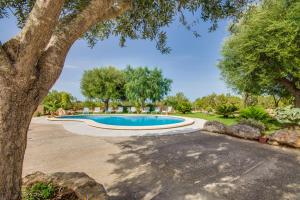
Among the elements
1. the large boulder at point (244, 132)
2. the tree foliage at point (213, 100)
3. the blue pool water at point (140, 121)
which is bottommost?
the blue pool water at point (140, 121)

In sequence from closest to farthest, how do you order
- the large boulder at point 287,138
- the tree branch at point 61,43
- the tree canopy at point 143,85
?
the tree branch at point 61,43
the large boulder at point 287,138
the tree canopy at point 143,85

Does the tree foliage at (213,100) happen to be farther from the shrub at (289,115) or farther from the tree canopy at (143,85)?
the shrub at (289,115)

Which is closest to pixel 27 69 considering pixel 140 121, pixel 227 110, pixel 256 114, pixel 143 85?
pixel 256 114

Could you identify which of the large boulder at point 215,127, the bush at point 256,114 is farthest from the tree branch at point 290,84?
the large boulder at point 215,127

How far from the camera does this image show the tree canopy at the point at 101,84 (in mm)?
28438

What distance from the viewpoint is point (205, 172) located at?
4293 millimetres

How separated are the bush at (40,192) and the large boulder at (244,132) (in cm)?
831

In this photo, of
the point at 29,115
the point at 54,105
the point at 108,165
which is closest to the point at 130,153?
the point at 108,165

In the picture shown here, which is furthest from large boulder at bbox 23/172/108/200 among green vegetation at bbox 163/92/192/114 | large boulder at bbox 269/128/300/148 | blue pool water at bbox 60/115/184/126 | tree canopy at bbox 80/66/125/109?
tree canopy at bbox 80/66/125/109

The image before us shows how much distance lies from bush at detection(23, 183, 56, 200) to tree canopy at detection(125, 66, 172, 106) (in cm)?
2513

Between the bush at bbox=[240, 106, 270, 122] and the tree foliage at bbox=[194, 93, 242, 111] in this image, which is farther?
the tree foliage at bbox=[194, 93, 242, 111]

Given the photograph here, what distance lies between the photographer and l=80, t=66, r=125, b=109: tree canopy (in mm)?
28438

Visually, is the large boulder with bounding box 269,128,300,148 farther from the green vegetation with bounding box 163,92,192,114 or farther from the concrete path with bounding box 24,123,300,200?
the green vegetation with bounding box 163,92,192,114

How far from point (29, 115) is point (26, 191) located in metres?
1.43
